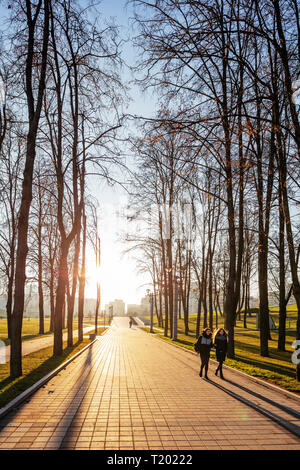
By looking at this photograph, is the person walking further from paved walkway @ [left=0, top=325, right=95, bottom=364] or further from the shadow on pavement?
paved walkway @ [left=0, top=325, right=95, bottom=364]

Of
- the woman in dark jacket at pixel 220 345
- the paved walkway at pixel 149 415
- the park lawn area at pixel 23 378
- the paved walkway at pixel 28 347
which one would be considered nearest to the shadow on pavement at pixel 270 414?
the paved walkway at pixel 149 415

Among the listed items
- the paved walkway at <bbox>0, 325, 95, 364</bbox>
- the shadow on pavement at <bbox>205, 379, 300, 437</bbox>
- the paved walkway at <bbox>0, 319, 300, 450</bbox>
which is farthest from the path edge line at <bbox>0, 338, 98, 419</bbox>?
the paved walkway at <bbox>0, 325, 95, 364</bbox>

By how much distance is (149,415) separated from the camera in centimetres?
662

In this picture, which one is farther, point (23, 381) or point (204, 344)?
point (204, 344)

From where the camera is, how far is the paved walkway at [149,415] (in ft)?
17.0

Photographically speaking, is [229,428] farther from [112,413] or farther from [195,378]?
[195,378]

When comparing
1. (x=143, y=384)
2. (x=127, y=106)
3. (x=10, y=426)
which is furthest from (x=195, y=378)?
(x=127, y=106)

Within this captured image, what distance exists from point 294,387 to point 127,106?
10.8 meters

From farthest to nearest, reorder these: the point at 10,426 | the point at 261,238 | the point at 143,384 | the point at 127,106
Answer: the point at 261,238
the point at 127,106
the point at 143,384
the point at 10,426

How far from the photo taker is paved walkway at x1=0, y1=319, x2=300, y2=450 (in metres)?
5.18

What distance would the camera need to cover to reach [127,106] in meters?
13.3

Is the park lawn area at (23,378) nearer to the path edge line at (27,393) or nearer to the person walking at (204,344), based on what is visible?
the path edge line at (27,393)

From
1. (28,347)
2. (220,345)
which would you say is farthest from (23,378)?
(28,347)

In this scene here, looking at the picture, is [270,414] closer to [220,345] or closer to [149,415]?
[149,415]
